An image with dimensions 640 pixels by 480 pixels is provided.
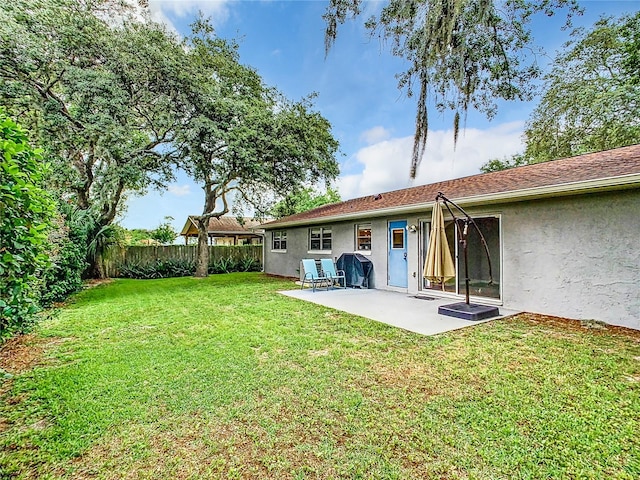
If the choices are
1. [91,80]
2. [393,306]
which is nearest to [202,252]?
[91,80]

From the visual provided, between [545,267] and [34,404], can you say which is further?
[545,267]

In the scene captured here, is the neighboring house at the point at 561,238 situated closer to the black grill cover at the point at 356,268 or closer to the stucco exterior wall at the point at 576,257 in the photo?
the stucco exterior wall at the point at 576,257

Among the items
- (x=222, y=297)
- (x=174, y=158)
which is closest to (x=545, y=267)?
(x=222, y=297)

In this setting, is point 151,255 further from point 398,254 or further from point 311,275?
point 398,254

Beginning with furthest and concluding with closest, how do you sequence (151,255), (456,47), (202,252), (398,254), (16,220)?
1. (151,255)
2. (202,252)
3. (398,254)
4. (456,47)
5. (16,220)

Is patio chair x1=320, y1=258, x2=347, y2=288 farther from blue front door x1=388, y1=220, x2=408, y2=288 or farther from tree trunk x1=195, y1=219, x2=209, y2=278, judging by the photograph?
tree trunk x1=195, y1=219, x2=209, y2=278

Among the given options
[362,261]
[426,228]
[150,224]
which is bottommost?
[362,261]

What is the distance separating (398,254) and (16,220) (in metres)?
8.40

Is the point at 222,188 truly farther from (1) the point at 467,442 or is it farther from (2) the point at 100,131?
(1) the point at 467,442

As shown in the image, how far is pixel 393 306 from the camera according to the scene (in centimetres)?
709

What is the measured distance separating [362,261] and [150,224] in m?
25.3

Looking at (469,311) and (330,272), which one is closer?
(469,311)

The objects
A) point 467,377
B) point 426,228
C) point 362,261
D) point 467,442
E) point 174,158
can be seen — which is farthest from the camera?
point 174,158

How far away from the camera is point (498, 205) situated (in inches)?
273
